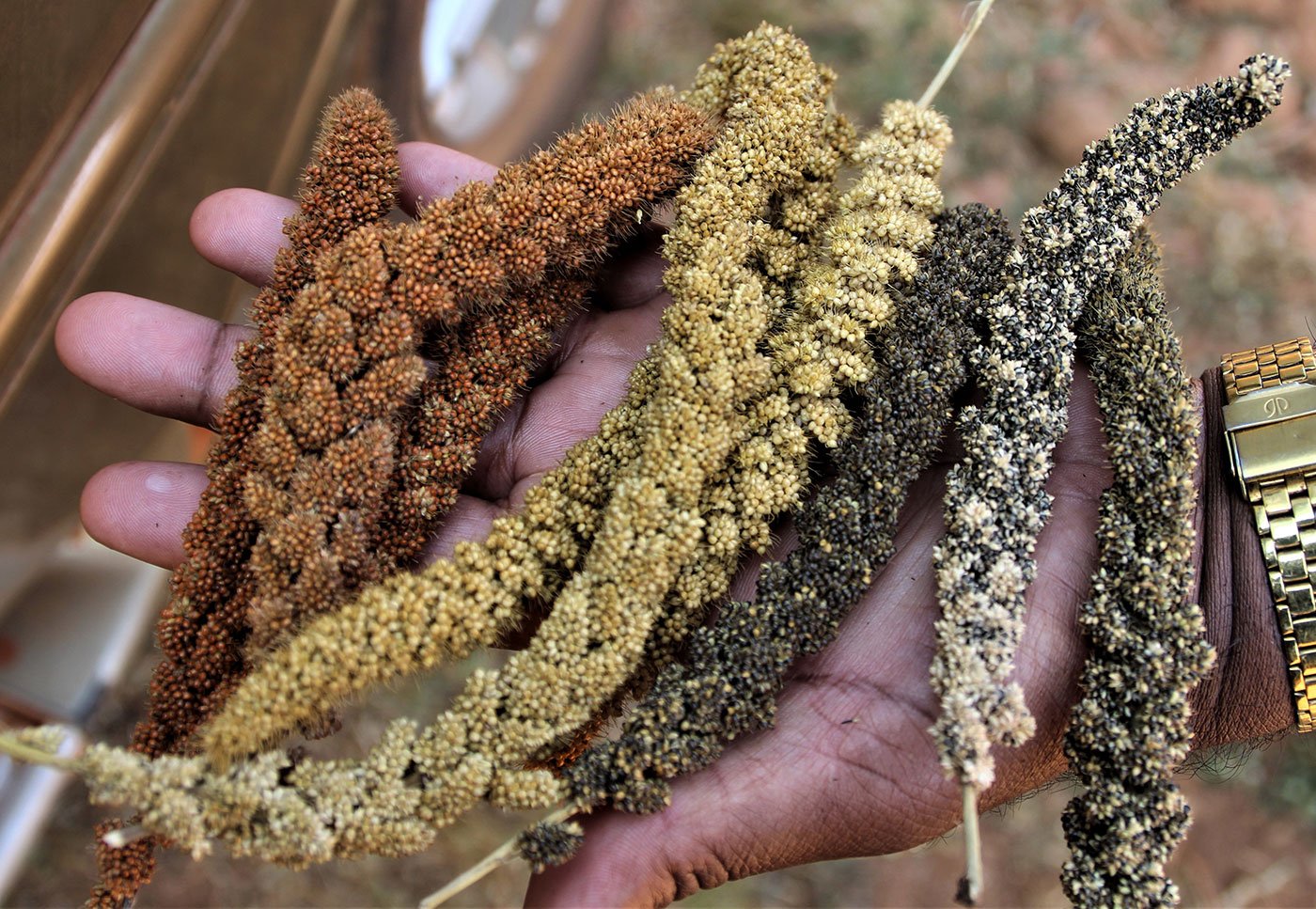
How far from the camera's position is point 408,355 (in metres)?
2.86

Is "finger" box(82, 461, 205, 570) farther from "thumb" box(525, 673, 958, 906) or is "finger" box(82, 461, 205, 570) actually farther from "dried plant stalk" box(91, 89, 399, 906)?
"thumb" box(525, 673, 958, 906)

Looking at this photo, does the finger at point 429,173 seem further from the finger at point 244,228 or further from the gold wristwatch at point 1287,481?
the gold wristwatch at point 1287,481

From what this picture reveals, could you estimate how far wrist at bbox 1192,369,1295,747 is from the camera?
9.53 feet

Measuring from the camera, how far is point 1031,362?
2930 mm

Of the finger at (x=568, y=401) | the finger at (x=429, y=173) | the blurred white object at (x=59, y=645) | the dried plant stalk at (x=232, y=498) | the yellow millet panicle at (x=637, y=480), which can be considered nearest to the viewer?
the yellow millet panicle at (x=637, y=480)

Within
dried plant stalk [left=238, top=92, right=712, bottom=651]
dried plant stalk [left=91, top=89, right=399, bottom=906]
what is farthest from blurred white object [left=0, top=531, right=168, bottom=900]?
dried plant stalk [left=238, top=92, right=712, bottom=651]

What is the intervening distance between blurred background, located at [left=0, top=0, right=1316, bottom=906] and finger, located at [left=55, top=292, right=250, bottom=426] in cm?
→ 34

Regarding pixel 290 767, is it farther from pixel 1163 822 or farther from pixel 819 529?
pixel 1163 822

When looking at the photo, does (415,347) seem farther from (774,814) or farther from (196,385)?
(774,814)

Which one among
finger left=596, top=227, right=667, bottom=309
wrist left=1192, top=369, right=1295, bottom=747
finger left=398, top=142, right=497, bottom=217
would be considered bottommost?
wrist left=1192, top=369, right=1295, bottom=747

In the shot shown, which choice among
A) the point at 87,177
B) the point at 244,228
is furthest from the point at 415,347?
the point at 87,177

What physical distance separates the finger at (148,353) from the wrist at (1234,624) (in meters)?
3.40

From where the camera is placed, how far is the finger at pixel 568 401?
10.9 ft

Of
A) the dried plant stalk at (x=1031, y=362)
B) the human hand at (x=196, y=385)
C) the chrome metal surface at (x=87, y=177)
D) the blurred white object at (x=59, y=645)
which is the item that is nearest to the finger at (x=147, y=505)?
the human hand at (x=196, y=385)
